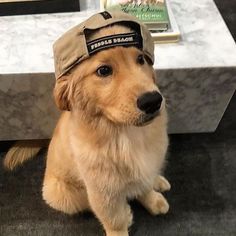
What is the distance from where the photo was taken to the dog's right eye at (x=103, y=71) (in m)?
0.88

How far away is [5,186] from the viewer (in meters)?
1.56

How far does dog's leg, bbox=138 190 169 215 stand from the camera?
1403 millimetres

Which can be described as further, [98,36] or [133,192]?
[133,192]

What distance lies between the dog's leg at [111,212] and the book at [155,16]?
23.0 inches

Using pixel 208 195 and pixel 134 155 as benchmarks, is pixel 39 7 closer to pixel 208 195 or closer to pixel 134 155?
Result: pixel 134 155

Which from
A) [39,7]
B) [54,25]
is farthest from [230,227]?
[39,7]

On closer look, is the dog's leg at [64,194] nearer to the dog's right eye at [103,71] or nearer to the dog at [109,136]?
the dog at [109,136]

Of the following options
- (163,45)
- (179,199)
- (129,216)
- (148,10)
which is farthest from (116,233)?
(148,10)

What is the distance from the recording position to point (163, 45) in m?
1.38

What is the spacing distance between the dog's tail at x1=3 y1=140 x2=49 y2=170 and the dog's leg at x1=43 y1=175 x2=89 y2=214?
0.27 meters

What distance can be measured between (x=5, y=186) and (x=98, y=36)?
0.92 m

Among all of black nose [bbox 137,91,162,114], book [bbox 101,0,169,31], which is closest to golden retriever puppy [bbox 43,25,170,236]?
black nose [bbox 137,91,162,114]

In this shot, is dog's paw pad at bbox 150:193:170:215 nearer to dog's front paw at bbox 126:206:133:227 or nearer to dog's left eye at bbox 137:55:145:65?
dog's front paw at bbox 126:206:133:227

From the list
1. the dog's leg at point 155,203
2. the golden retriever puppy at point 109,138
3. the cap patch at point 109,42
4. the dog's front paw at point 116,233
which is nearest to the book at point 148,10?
the golden retriever puppy at point 109,138
